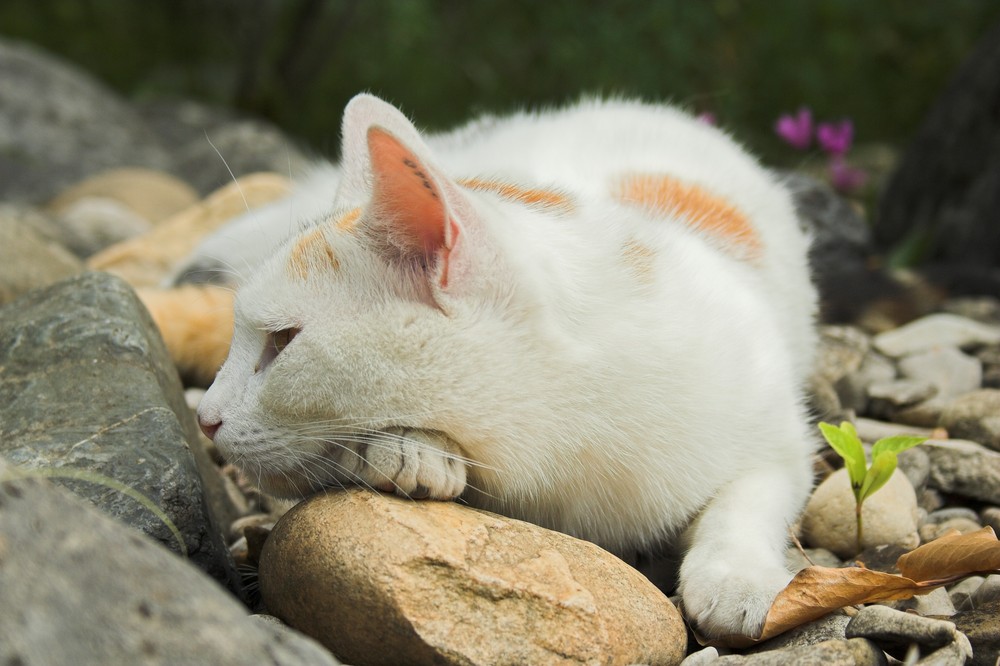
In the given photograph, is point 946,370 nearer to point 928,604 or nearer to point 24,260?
point 928,604

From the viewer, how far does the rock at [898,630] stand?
5.05 ft

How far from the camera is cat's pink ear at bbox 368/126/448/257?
1568mm

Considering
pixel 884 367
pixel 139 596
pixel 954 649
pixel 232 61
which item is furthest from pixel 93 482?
pixel 232 61

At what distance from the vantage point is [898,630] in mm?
1548

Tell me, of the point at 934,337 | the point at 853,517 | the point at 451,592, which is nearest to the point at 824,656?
the point at 451,592

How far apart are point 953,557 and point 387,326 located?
3.46 ft

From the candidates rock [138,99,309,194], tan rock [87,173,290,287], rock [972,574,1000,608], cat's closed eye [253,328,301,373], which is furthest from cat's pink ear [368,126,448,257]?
rock [138,99,309,194]

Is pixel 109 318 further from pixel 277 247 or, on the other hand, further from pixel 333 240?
pixel 333 240

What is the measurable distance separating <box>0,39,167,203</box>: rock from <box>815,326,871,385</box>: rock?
189 inches

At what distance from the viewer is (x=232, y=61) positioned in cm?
964

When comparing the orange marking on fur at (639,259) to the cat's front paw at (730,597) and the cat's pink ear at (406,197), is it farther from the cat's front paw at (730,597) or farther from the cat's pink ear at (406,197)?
the cat's front paw at (730,597)

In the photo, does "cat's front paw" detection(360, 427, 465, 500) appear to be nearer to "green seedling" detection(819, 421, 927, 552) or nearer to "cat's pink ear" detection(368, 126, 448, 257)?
"cat's pink ear" detection(368, 126, 448, 257)

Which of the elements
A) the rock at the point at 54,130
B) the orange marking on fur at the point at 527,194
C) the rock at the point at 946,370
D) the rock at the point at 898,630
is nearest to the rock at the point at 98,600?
the rock at the point at 898,630

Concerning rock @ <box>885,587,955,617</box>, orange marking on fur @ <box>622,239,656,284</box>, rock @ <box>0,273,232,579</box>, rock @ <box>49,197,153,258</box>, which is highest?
orange marking on fur @ <box>622,239,656,284</box>
